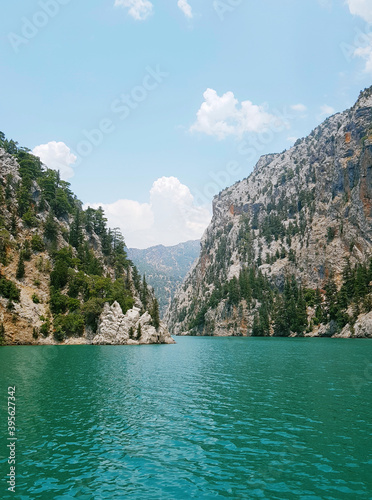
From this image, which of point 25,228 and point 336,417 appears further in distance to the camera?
point 25,228

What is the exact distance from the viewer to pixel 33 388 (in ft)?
122

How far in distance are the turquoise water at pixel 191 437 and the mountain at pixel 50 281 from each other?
5885cm

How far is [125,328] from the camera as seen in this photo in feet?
380

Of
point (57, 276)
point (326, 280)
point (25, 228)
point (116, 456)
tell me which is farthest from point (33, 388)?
point (326, 280)

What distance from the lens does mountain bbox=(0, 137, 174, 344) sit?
99.1 m

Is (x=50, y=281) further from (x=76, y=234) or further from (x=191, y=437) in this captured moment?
(x=191, y=437)

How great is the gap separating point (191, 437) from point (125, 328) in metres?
96.2

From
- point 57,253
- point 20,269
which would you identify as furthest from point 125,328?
point 20,269

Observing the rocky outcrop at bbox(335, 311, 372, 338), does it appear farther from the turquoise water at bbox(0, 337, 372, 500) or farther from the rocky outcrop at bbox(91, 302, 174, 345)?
the turquoise water at bbox(0, 337, 372, 500)

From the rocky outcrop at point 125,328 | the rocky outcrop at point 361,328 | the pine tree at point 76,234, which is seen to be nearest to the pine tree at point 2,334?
the rocky outcrop at point 125,328

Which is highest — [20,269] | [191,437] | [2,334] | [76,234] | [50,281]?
[76,234]

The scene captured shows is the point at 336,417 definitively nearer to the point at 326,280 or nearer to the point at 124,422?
the point at 124,422

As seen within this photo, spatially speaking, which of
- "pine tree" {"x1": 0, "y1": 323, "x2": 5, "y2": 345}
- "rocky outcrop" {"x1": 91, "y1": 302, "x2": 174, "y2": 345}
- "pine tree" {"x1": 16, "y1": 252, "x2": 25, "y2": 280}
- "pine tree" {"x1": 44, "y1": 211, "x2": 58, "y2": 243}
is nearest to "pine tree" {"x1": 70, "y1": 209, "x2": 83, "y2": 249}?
"pine tree" {"x1": 44, "y1": 211, "x2": 58, "y2": 243}

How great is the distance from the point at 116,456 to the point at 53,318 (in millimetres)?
93289
